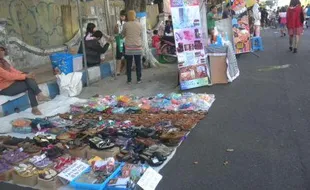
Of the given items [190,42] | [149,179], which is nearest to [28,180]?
[149,179]

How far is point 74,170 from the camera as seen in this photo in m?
3.66

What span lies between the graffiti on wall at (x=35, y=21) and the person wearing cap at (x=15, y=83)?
389 cm

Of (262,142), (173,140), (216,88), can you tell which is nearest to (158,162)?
(173,140)

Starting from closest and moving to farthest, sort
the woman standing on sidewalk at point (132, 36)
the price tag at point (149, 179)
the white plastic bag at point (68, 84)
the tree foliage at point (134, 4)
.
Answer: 1. the price tag at point (149, 179)
2. the white plastic bag at point (68, 84)
3. the woman standing on sidewalk at point (132, 36)
4. the tree foliage at point (134, 4)

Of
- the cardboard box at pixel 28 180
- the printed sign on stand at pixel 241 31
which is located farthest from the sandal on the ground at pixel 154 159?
the printed sign on stand at pixel 241 31

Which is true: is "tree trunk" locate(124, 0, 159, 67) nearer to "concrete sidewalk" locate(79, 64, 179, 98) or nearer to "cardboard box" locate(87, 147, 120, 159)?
"concrete sidewalk" locate(79, 64, 179, 98)

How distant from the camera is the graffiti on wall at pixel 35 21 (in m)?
9.48

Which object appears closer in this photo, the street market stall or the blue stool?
the street market stall

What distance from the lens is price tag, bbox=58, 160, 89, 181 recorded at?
11.6 ft

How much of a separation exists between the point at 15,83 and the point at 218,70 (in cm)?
438

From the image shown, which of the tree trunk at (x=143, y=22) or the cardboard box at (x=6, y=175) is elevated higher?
the tree trunk at (x=143, y=22)

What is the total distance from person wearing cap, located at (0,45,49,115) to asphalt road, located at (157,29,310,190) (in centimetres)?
313

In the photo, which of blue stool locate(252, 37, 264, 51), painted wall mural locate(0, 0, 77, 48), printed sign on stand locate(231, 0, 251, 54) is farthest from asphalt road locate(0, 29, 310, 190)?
painted wall mural locate(0, 0, 77, 48)

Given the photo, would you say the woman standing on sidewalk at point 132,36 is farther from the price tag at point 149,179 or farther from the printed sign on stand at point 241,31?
the price tag at point 149,179
